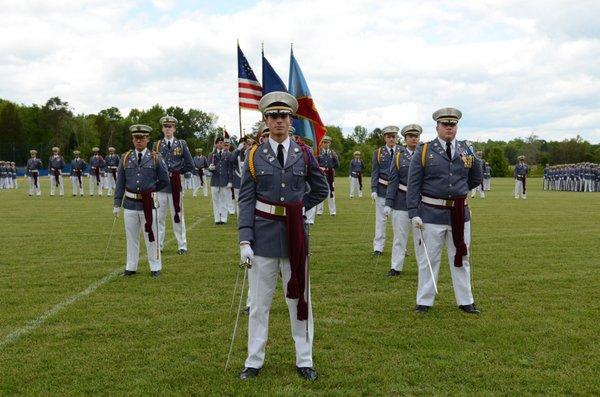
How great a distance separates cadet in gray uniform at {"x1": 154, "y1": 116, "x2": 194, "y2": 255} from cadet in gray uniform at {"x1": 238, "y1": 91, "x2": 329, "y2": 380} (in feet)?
21.6

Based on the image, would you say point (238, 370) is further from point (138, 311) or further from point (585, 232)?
point (585, 232)

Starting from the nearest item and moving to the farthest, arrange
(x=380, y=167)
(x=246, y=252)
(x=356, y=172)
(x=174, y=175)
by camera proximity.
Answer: (x=246, y=252) < (x=380, y=167) < (x=174, y=175) < (x=356, y=172)

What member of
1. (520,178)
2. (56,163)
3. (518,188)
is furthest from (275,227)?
(56,163)

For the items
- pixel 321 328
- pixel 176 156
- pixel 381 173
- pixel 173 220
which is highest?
pixel 176 156

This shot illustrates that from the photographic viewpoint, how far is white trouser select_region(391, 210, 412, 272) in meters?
10.1

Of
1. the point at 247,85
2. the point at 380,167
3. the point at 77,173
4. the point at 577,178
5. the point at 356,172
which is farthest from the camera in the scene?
the point at 577,178

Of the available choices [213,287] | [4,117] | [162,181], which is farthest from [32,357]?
[4,117]

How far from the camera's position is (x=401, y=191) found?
1008 centimetres

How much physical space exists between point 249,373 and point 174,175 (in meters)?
7.67

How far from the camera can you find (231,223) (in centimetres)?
1855

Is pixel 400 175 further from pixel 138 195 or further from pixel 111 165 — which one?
pixel 111 165

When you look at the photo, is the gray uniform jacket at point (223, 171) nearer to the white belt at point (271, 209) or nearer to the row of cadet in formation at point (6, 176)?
the white belt at point (271, 209)

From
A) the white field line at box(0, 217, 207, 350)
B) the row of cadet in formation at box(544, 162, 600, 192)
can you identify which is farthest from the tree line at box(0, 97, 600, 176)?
the white field line at box(0, 217, 207, 350)

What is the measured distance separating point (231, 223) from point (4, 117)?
327 feet
